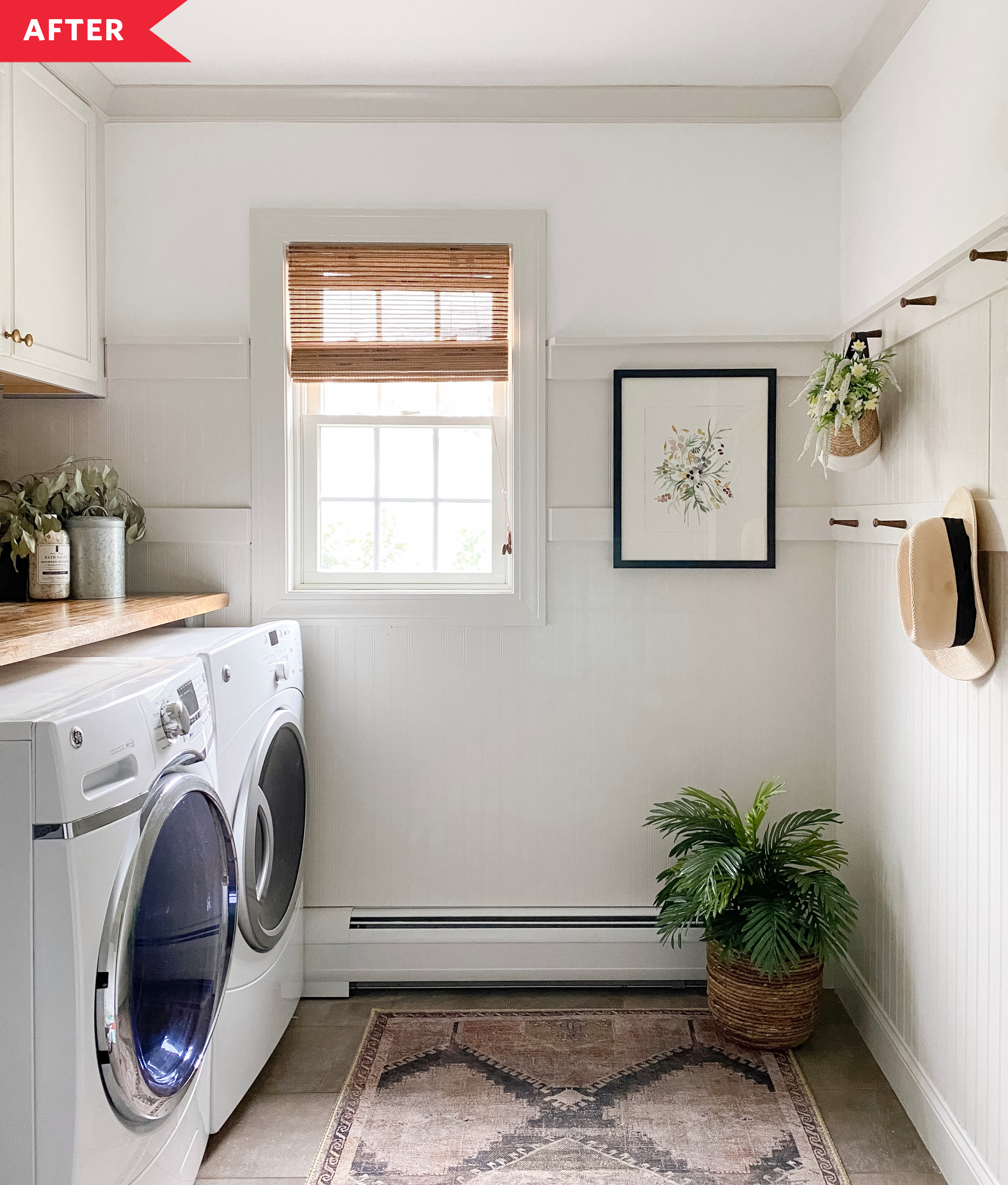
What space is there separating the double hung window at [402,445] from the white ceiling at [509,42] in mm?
568

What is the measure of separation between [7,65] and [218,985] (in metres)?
1.94

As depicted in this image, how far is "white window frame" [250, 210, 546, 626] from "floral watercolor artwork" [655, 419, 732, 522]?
1.07 feet

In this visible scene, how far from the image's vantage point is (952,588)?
163 centimetres

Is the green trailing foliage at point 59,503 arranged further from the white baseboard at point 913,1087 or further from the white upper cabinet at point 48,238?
the white baseboard at point 913,1087

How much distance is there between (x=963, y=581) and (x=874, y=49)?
1335mm

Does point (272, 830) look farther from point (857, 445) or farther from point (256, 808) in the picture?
point (857, 445)

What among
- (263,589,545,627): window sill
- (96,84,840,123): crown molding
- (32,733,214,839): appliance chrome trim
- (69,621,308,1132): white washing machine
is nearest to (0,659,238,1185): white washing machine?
(32,733,214,839): appliance chrome trim

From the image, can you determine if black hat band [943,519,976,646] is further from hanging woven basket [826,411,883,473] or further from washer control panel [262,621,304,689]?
washer control panel [262,621,304,689]

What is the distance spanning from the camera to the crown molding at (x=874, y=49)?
1.96 metres

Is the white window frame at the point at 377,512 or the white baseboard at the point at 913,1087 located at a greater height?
the white window frame at the point at 377,512

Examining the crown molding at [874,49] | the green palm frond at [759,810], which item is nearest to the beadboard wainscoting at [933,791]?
the green palm frond at [759,810]

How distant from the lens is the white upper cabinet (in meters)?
2.00

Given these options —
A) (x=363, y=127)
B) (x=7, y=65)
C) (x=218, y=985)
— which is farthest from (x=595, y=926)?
(x=7, y=65)

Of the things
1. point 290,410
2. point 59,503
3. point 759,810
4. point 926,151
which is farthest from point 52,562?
point 926,151
